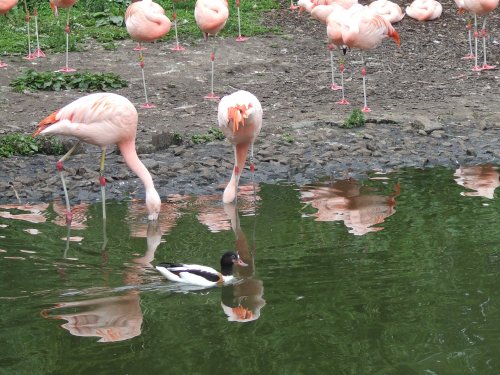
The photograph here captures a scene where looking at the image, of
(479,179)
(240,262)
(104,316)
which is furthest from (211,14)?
(104,316)

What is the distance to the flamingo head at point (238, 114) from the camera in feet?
26.7

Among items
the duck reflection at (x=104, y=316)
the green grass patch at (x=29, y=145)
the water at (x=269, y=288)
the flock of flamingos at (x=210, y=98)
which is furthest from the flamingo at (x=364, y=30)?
the duck reflection at (x=104, y=316)

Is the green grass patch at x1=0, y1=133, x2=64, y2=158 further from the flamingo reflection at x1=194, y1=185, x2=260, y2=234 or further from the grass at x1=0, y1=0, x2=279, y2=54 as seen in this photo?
the grass at x1=0, y1=0, x2=279, y2=54

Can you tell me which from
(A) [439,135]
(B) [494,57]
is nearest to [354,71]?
(B) [494,57]

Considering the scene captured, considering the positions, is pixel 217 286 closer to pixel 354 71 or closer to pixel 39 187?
pixel 39 187

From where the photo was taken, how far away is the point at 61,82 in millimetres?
11656

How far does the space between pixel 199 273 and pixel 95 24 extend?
29.4 feet

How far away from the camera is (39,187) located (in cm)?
891

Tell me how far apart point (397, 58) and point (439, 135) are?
3.26m

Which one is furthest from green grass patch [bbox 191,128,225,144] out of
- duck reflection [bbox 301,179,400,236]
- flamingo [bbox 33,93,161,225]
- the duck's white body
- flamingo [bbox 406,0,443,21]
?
flamingo [bbox 406,0,443,21]

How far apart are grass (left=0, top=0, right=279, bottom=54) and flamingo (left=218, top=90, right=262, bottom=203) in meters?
5.26

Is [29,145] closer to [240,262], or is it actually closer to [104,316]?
[240,262]

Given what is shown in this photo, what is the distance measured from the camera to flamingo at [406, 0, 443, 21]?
14992mm

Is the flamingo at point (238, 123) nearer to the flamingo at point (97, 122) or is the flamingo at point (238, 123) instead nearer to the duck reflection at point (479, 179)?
the flamingo at point (97, 122)
